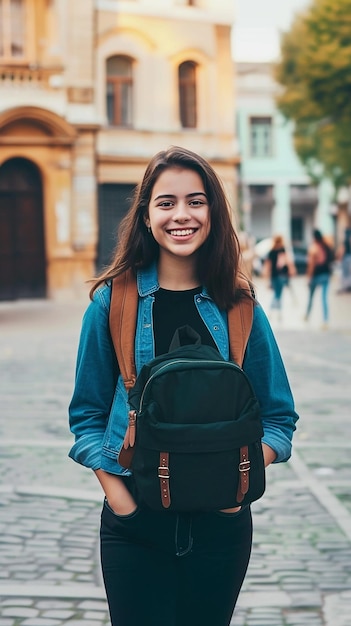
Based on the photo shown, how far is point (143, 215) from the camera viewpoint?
9.22 ft

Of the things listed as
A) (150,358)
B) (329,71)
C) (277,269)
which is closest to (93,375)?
(150,358)

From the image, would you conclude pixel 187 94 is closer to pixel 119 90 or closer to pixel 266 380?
pixel 119 90

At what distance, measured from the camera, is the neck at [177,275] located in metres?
2.73

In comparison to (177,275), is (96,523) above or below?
below

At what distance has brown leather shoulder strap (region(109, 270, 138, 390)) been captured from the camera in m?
2.65

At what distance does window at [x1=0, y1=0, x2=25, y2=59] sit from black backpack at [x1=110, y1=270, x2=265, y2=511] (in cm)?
2626

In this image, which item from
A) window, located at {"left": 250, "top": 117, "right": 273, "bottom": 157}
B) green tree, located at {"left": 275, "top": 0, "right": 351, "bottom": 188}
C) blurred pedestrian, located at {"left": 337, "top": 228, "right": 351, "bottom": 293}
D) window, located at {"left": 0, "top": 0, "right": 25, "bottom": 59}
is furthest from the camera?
window, located at {"left": 250, "top": 117, "right": 273, "bottom": 157}

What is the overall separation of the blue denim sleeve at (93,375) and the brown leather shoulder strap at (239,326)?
319 mm

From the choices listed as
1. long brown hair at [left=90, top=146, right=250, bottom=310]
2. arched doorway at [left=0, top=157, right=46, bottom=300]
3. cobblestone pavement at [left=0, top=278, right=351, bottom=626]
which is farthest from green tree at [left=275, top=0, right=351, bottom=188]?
long brown hair at [left=90, top=146, right=250, bottom=310]

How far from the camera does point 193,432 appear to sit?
2.34 m

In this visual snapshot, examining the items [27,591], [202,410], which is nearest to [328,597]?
[27,591]

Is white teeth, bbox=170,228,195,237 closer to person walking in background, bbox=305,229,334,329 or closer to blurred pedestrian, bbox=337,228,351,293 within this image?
person walking in background, bbox=305,229,334,329

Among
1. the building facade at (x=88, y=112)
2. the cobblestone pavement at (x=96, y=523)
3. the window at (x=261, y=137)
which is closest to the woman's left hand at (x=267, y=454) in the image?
the cobblestone pavement at (x=96, y=523)

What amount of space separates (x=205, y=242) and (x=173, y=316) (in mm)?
237
